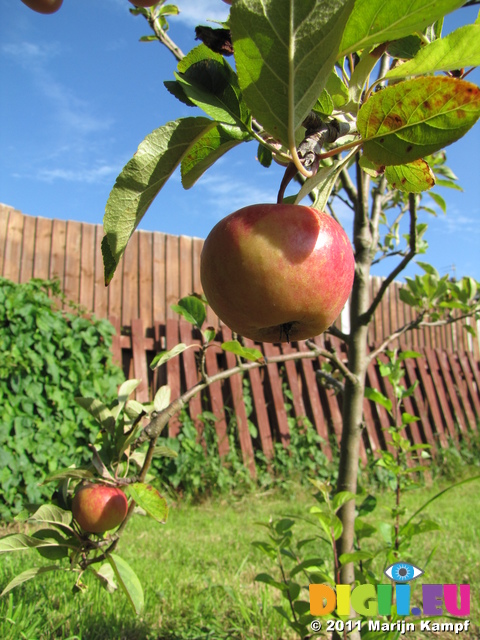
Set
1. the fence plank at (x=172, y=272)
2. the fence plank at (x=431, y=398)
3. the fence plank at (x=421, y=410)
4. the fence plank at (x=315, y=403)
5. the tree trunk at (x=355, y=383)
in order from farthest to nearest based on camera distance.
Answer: the fence plank at (x=431, y=398) < the fence plank at (x=421, y=410) < the fence plank at (x=172, y=272) < the fence plank at (x=315, y=403) < the tree trunk at (x=355, y=383)

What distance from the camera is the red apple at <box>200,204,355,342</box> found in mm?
488

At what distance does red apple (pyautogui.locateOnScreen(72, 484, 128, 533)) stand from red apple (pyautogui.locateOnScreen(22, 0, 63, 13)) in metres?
0.96

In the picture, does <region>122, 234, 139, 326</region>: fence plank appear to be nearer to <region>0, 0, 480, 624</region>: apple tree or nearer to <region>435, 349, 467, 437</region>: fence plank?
<region>435, 349, 467, 437</region>: fence plank

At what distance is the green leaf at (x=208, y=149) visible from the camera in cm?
51

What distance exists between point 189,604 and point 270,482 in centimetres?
245

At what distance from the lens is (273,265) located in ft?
1.59

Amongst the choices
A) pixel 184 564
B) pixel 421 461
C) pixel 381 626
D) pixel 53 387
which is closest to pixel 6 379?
pixel 53 387

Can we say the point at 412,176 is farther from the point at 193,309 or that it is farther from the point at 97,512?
the point at 97,512

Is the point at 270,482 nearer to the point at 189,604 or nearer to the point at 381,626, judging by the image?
the point at 189,604

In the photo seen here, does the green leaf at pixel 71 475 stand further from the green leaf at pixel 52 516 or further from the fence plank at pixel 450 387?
the fence plank at pixel 450 387

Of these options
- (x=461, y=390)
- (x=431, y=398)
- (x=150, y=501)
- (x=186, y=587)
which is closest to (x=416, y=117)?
(x=150, y=501)

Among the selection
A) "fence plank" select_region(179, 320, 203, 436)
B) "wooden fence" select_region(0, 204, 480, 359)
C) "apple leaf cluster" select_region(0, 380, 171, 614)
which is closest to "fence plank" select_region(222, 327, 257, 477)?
"fence plank" select_region(179, 320, 203, 436)

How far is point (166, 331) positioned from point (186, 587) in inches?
108

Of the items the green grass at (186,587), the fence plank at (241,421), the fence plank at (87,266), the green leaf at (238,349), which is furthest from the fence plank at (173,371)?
the green leaf at (238,349)
